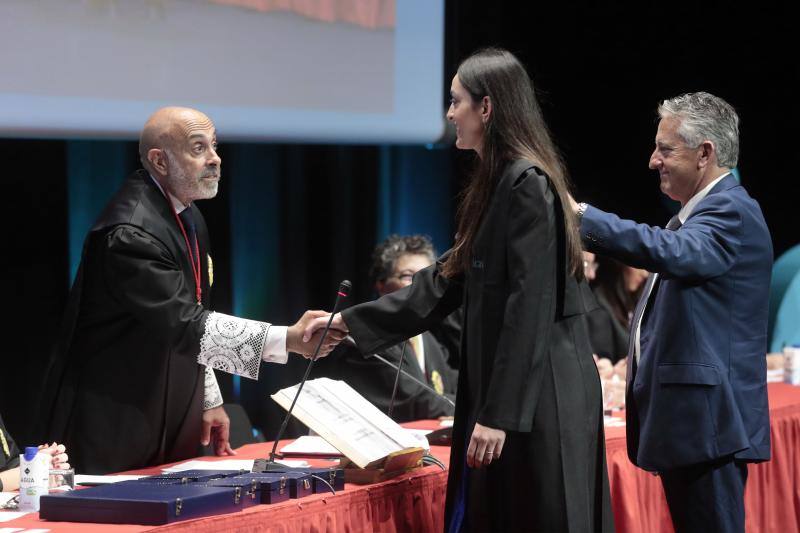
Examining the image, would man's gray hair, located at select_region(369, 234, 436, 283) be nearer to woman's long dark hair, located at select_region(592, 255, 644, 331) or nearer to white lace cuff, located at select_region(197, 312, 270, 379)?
woman's long dark hair, located at select_region(592, 255, 644, 331)

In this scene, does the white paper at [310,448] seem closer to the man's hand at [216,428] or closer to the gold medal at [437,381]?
the man's hand at [216,428]

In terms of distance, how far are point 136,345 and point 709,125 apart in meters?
1.63

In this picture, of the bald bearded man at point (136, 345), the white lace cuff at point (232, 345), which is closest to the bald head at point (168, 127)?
the bald bearded man at point (136, 345)

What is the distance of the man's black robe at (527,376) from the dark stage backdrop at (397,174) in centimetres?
259

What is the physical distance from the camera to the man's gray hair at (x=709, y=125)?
290 cm

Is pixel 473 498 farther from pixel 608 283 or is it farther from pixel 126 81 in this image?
pixel 608 283

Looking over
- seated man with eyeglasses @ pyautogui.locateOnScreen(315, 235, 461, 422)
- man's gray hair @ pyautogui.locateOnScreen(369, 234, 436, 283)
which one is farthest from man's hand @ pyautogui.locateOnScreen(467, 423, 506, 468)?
man's gray hair @ pyautogui.locateOnScreen(369, 234, 436, 283)

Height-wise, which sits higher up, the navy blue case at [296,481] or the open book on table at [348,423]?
the open book on table at [348,423]

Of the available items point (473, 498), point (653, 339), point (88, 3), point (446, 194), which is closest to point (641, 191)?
point (446, 194)

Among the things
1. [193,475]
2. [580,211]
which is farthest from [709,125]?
[193,475]

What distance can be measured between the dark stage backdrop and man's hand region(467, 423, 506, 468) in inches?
107

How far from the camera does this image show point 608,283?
5.51m

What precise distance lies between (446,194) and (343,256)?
2.87ft

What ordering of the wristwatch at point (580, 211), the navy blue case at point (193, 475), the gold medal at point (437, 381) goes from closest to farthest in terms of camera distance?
1. the navy blue case at point (193, 475)
2. the wristwatch at point (580, 211)
3. the gold medal at point (437, 381)
